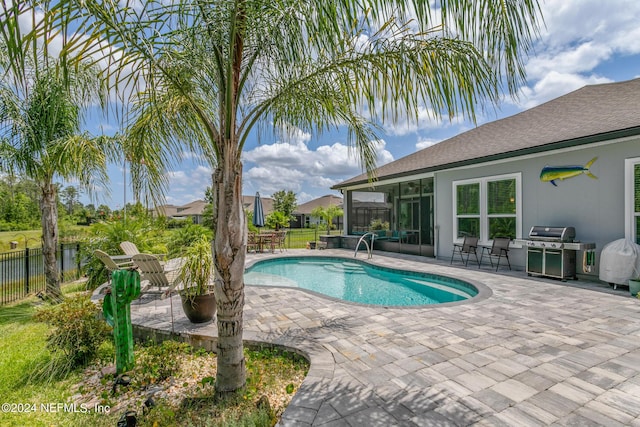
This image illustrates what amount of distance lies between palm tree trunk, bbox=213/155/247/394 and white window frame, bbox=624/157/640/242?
8.75 meters

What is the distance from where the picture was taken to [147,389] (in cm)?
362

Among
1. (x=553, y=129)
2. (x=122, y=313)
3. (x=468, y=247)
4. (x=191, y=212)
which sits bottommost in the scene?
(x=122, y=313)

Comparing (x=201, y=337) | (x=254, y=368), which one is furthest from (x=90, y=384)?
(x=254, y=368)

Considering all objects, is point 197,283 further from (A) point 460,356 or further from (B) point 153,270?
(A) point 460,356

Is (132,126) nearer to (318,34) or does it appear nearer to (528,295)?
(318,34)

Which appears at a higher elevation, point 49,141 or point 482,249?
point 49,141

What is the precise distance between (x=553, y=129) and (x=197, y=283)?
34.5 ft

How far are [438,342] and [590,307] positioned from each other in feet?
12.0

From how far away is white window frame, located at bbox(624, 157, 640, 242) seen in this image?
23.6 ft

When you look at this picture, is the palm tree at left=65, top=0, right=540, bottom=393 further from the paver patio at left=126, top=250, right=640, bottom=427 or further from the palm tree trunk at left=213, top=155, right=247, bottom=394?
the paver patio at left=126, top=250, right=640, bottom=427

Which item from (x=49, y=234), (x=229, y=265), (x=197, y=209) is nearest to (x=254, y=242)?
(x=49, y=234)

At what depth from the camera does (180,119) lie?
409 cm

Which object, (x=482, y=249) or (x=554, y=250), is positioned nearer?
(x=554, y=250)

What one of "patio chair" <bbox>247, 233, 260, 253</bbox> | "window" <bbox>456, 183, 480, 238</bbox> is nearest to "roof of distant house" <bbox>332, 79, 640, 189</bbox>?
"window" <bbox>456, 183, 480, 238</bbox>
